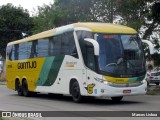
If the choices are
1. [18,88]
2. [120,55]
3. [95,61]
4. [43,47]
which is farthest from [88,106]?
[18,88]

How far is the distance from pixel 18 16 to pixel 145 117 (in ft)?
157

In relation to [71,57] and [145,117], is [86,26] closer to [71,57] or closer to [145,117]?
[71,57]

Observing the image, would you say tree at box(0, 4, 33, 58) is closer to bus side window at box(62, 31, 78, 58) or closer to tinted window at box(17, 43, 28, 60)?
tinted window at box(17, 43, 28, 60)

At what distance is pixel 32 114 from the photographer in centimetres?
1453

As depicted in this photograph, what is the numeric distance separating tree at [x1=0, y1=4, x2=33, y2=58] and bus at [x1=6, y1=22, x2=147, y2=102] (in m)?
37.5

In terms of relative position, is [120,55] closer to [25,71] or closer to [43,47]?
[43,47]

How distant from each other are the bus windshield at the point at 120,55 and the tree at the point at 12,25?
134 feet

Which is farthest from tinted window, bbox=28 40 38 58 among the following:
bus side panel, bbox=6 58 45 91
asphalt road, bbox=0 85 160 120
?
asphalt road, bbox=0 85 160 120

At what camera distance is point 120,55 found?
1797 cm

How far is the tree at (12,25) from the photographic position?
191 feet

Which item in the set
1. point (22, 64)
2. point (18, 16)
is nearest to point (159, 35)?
point (22, 64)

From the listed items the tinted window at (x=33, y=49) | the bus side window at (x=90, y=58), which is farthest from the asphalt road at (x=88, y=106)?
the tinted window at (x=33, y=49)

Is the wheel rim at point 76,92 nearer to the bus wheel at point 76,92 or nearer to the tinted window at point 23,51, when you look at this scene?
the bus wheel at point 76,92

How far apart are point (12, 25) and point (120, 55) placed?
42.5 metres
